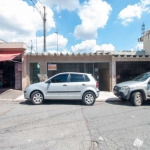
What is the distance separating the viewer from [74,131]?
4.70 m

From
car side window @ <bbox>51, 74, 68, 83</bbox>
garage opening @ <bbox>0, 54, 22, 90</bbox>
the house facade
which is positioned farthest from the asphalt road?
garage opening @ <bbox>0, 54, 22, 90</bbox>

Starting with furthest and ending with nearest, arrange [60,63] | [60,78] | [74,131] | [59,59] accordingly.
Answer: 1. [60,63]
2. [59,59]
3. [60,78]
4. [74,131]

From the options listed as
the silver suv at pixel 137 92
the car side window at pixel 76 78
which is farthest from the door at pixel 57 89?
the silver suv at pixel 137 92

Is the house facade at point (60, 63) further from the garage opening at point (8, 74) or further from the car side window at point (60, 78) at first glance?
the car side window at point (60, 78)

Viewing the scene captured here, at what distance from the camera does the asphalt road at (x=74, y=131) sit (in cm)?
380

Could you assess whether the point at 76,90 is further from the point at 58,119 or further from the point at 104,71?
the point at 104,71

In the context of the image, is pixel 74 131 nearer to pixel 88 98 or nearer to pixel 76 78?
pixel 88 98

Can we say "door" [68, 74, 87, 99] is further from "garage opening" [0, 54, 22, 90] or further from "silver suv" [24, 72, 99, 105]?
"garage opening" [0, 54, 22, 90]

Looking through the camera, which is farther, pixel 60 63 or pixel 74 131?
pixel 60 63

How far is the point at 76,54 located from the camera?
12781mm

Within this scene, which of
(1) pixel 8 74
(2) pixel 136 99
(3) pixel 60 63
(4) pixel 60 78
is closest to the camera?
(2) pixel 136 99

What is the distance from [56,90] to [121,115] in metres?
A: 3.65

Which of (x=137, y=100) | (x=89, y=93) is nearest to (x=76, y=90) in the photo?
(x=89, y=93)

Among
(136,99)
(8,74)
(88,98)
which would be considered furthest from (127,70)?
(8,74)
